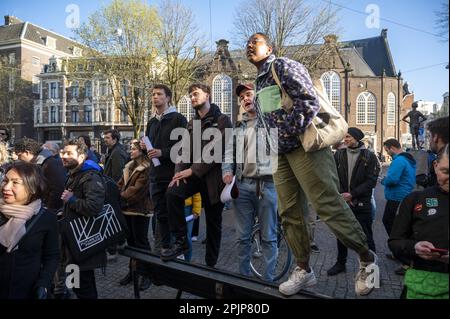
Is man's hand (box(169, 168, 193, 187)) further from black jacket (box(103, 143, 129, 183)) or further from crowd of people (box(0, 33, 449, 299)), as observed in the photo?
black jacket (box(103, 143, 129, 183))

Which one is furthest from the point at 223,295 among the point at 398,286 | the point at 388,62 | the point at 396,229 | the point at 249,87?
the point at 388,62

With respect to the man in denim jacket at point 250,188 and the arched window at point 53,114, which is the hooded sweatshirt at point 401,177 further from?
the arched window at point 53,114

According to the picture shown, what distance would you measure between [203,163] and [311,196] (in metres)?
1.51

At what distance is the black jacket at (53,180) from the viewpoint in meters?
4.43

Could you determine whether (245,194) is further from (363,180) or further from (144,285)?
(363,180)

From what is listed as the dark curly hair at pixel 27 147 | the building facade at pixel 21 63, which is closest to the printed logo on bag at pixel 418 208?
the dark curly hair at pixel 27 147

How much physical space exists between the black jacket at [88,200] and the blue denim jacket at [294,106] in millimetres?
1875

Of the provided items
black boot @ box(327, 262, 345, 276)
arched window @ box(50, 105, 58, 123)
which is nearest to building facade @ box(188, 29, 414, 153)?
arched window @ box(50, 105, 58, 123)

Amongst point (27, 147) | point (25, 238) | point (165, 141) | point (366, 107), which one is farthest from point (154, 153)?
point (366, 107)

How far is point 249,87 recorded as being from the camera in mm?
3938

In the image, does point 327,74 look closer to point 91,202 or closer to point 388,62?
point 388,62

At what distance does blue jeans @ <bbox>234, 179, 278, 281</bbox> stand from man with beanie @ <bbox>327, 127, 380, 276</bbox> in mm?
1754

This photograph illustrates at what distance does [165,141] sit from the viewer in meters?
4.35

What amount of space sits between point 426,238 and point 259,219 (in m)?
2.09
